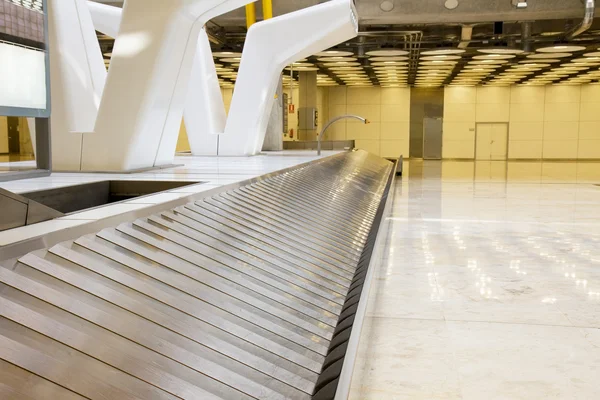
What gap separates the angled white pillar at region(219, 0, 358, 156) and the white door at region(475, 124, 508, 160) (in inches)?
895

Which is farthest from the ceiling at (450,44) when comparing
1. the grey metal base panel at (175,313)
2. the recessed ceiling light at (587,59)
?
the grey metal base panel at (175,313)

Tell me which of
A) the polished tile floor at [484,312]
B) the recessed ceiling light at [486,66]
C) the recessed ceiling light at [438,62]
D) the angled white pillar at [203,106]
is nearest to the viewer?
the polished tile floor at [484,312]

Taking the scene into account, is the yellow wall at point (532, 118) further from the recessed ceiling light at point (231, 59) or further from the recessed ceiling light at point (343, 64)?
the recessed ceiling light at point (231, 59)

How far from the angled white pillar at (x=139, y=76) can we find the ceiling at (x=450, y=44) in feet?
26.4

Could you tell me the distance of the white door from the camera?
33.1 metres

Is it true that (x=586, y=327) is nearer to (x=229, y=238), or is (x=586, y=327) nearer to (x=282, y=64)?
(x=229, y=238)

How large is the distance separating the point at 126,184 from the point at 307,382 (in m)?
3.96

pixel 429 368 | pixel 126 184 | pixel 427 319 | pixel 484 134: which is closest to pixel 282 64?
pixel 126 184

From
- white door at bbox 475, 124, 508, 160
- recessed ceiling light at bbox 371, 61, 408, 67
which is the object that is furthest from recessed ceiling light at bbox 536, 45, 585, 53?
white door at bbox 475, 124, 508, 160

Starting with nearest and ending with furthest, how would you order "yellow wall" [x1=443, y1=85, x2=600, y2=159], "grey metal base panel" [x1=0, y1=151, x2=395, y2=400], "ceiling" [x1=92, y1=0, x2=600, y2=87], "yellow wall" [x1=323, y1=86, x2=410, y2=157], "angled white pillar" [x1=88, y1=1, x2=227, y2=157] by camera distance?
"grey metal base panel" [x1=0, y1=151, x2=395, y2=400], "angled white pillar" [x1=88, y1=1, x2=227, y2=157], "ceiling" [x1=92, y1=0, x2=600, y2=87], "yellow wall" [x1=443, y1=85, x2=600, y2=159], "yellow wall" [x1=323, y1=86, x2=410, y2=157]

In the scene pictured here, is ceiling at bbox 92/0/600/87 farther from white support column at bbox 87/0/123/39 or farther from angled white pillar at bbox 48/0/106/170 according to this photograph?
angled white pillar at bbox 48/0/106/170

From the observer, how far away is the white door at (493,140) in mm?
33062

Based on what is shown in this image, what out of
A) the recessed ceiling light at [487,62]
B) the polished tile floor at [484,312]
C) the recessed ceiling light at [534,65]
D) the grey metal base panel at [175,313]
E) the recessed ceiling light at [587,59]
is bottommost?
the polished tile floor at [484,312]

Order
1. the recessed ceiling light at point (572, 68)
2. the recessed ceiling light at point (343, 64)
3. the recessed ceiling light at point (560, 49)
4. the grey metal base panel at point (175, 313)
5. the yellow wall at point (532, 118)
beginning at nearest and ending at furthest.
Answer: the grey metal base panel at point (175, 313) < the recessed ceiling light at point (560, 49) < the recessed ceiling light at point (343, 64) < the recessed ceiling light at point (572, 68) < the yellow wall at point (532, 118)
